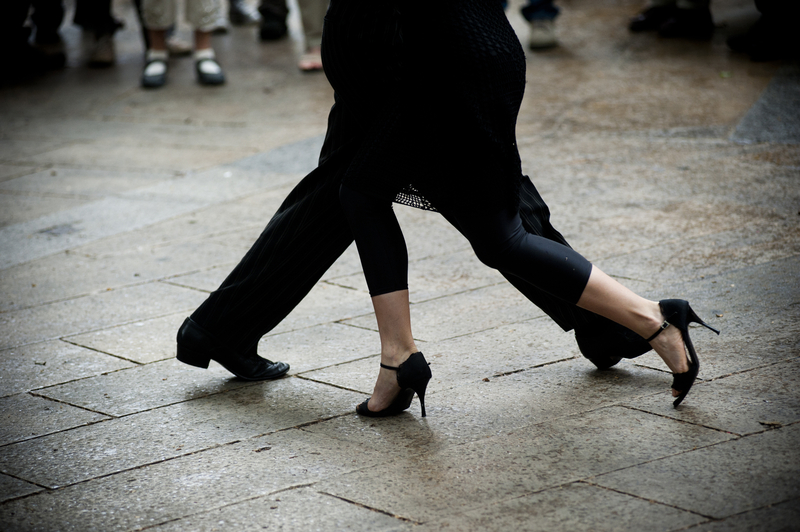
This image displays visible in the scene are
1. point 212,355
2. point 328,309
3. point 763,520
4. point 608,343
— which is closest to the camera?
point 763,520

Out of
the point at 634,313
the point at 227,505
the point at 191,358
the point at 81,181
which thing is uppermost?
the point at 634,313

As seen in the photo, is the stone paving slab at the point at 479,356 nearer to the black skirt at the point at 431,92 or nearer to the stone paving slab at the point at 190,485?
the stone paving slab at the point at 190,485

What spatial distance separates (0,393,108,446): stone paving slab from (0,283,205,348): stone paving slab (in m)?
0.57

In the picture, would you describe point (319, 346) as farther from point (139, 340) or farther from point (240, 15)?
point (240, 15)

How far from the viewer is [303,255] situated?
2.57 m

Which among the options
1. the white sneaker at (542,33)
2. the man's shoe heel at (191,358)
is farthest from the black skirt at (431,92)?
the white sneaker at (542,33)

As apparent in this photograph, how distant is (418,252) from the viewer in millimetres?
3869

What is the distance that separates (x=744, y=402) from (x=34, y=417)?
6.63 ft

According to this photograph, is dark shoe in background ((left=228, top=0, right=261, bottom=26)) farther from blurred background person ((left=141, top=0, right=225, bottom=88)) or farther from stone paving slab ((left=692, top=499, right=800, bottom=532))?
stone paving slab ((left=692, top=499, right=800, bottom=532))

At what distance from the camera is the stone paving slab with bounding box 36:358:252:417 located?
2.62m

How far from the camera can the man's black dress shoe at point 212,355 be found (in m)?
2.66

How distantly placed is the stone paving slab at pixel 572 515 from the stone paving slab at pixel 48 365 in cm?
152

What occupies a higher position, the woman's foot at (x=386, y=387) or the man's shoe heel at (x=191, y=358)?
the woman's foot at (x=386, y=387)

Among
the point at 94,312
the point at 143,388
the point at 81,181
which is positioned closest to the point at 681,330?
the point at 143,388
